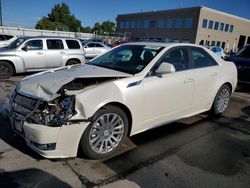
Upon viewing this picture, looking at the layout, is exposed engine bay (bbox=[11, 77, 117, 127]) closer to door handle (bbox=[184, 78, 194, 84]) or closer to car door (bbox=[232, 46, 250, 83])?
door handle (bbox=[184, 78, 194, 84])

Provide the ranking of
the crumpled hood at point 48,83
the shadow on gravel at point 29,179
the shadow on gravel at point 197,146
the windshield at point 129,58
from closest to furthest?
the shadow on gravel at point 29,179 < the crumpled hood at point 48,83 < the shadow on gravel at point 197,146 < the windshield at point 129,58

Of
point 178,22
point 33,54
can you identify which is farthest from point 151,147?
point 178,22

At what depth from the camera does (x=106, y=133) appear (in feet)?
10.5

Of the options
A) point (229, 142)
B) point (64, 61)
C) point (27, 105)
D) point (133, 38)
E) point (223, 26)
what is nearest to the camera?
point (27, 105)

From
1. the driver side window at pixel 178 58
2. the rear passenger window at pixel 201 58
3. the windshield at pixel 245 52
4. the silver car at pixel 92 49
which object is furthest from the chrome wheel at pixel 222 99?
the silver car at pixel 92 49

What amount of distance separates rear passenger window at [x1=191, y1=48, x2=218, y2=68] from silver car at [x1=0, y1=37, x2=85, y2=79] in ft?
21.5

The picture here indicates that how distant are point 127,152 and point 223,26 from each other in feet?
179

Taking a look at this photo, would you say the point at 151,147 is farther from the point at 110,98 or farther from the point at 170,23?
the point at 170,23

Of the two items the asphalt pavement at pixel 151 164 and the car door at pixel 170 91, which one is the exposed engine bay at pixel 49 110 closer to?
the asphalt pavement at pixel 151 164

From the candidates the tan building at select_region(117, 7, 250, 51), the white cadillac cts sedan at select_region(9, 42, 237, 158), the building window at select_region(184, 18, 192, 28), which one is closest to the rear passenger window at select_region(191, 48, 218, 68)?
the white cadillac cts sedan at select_region(9, 42, 237, 158)

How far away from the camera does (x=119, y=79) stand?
3.26 meters

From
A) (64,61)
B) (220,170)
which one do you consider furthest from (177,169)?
(64,61)

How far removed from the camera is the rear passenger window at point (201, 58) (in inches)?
175

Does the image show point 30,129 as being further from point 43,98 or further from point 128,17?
point 128,17
